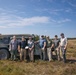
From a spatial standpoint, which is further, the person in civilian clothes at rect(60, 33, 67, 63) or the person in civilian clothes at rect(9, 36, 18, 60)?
the person in civilian clothes at rect(9, 36, 18, 60)

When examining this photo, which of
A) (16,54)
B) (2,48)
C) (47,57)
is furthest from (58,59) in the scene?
(2,48)

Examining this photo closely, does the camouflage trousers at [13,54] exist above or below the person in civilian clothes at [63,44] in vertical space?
below

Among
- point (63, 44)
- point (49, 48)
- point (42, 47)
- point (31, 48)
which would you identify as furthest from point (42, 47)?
point (63, 44)

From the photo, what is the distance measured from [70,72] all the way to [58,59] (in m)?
3.26

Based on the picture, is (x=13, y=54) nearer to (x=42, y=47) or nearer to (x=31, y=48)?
(x=31, y=48)

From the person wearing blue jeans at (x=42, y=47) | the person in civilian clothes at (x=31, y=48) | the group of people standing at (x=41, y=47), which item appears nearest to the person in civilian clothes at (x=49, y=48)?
the group of people standing at (x=41, y=47)

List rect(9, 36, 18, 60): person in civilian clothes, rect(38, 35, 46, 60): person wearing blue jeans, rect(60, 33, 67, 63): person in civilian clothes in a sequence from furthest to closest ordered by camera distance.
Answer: rect(38, 35, 46, 60): person wearing blue jeans
rect(9, 36, 18, 60): person in civilian clothes
rect(60, 33, 67, 63): person in civilian clothes

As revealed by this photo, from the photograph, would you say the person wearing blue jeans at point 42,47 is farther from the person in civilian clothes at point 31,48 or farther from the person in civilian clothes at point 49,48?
the person in civilian clothes at point 31,48

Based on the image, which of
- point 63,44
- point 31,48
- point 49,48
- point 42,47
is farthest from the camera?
point 42,47

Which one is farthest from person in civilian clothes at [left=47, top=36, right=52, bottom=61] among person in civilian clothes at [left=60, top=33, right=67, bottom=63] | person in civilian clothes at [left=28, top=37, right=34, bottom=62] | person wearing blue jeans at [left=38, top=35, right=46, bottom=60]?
person in civilian clothes at [left=28, top=37, right=34, bottom=62]

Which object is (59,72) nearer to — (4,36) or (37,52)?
(37,52)

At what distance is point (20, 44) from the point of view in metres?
12.9

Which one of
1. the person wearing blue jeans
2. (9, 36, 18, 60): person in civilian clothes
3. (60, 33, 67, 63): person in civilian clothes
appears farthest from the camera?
the person wearing blue jeans

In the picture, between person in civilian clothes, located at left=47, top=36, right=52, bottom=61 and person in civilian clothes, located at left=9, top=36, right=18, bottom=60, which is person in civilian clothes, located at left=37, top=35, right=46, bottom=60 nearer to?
person in civilian clothes, located at left=47, top=36, right=52, bottom=61
